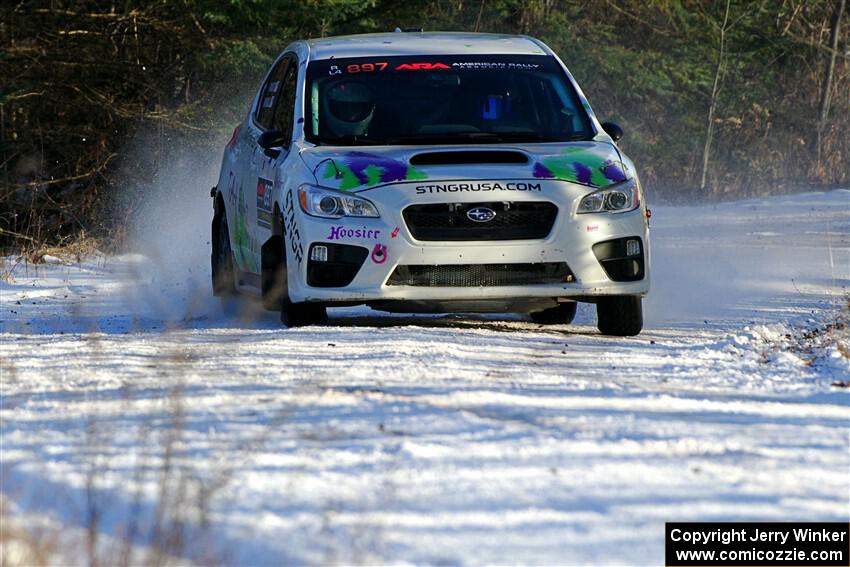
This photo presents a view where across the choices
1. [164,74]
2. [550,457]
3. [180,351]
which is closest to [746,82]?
[164,74]

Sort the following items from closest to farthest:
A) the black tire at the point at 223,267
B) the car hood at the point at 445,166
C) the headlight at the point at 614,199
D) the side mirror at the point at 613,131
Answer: the car hood at the point at 445,166, the headlight at the point at 614,199, the side mirror at the point at 613,131, the black tire at the point at 223,267

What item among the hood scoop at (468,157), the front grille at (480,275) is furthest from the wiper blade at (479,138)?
the front grille at (480,275)

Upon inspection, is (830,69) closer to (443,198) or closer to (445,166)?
(445,166)

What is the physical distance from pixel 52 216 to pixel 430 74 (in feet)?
41.1

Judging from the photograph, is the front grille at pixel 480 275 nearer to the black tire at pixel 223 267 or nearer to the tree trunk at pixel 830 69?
the black tire at pixel 223 267

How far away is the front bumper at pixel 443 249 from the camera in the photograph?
8625mm

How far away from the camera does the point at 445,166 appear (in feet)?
28.9

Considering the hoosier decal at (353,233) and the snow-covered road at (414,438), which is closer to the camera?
the snow-covered road at (414,438)

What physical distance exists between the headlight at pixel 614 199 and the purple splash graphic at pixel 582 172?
0.09 meters

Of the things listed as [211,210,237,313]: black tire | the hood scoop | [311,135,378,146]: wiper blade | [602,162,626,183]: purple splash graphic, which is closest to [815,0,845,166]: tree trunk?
[211,210,237,313]: black tire

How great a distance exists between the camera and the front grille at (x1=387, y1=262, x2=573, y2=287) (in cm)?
872

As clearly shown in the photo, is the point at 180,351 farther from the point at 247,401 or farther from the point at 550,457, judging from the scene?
the point at 550,457

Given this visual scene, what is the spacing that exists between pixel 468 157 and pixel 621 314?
1234mm

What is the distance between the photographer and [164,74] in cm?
2386
